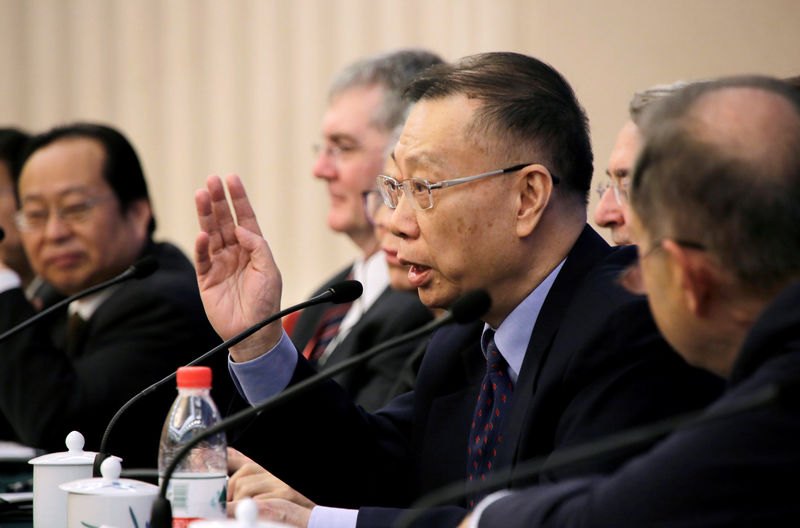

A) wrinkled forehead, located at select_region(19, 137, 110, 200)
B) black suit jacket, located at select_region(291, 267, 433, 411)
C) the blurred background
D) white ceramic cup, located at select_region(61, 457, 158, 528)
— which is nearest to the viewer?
white ceramic cup, located at select_region(61, 457, 158, 528)

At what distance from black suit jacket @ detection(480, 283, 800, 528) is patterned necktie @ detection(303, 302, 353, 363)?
6.93 feet

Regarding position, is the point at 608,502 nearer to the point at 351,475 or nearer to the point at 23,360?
the point at 351,475

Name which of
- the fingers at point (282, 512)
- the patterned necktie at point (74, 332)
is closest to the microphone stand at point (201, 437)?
the fingers at point (282, 512)

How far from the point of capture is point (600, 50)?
3582mm

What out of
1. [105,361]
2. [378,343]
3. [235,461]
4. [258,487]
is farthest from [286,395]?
[105,361]

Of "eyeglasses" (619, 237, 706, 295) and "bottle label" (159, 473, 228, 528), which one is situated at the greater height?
"eyeglasses" (619, 237, 706, 295)

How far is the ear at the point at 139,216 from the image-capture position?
10.9ft

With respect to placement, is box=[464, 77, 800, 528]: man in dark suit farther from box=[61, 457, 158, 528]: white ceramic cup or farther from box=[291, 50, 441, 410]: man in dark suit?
box=[291, 50, 441, 410]: man in dark suit

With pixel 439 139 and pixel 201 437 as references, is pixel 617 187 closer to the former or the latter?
pixel 439 139

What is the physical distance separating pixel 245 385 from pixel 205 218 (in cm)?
34

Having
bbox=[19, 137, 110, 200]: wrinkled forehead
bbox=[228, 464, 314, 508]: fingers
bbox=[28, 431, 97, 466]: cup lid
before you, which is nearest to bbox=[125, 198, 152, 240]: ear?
bbox=[19, 137, 110, 200]: wrinkled forehead

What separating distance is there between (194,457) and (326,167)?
1924mm

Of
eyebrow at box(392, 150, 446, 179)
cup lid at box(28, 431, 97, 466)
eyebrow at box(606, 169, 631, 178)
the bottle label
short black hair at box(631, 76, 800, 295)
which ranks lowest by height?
cup lid at box(28, 431, 97, 466)

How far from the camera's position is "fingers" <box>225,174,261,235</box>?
1976 mm
